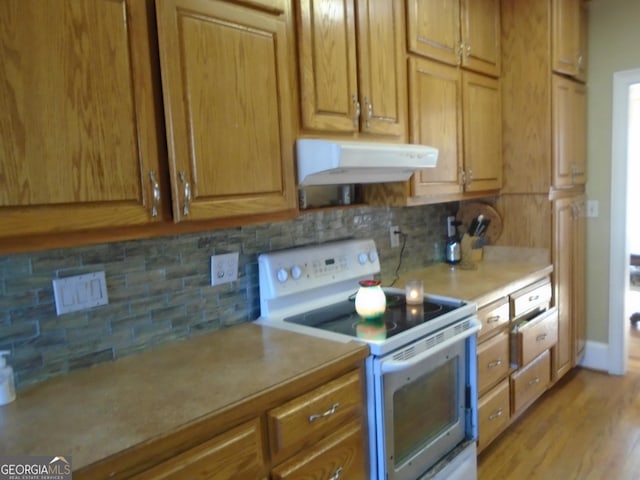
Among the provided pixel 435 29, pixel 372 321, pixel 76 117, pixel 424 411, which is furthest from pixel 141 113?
pixel 435 29

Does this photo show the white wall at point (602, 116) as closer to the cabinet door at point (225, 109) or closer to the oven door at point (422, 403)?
the oven door at point (422, 403)

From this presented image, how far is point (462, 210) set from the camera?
3.06 m

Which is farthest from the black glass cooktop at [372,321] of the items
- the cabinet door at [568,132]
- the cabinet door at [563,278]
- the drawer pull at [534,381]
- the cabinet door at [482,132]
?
the cabinet door at [568,132]

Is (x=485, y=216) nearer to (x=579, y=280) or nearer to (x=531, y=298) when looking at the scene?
(x=531, y=298)

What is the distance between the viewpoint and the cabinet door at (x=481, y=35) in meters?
2.46

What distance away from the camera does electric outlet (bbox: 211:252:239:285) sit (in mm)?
1748

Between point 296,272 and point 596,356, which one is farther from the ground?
point 296,272

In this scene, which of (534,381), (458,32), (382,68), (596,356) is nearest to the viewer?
(382,68)

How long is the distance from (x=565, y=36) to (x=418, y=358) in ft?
7.49

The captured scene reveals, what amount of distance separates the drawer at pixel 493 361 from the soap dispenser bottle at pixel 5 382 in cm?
179

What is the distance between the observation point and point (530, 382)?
261cm

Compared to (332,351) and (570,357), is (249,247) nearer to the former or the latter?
(332,351)

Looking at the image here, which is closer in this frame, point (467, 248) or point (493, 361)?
point (493, 361)

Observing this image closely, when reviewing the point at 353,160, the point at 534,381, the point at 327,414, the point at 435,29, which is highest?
the point at 435,29
